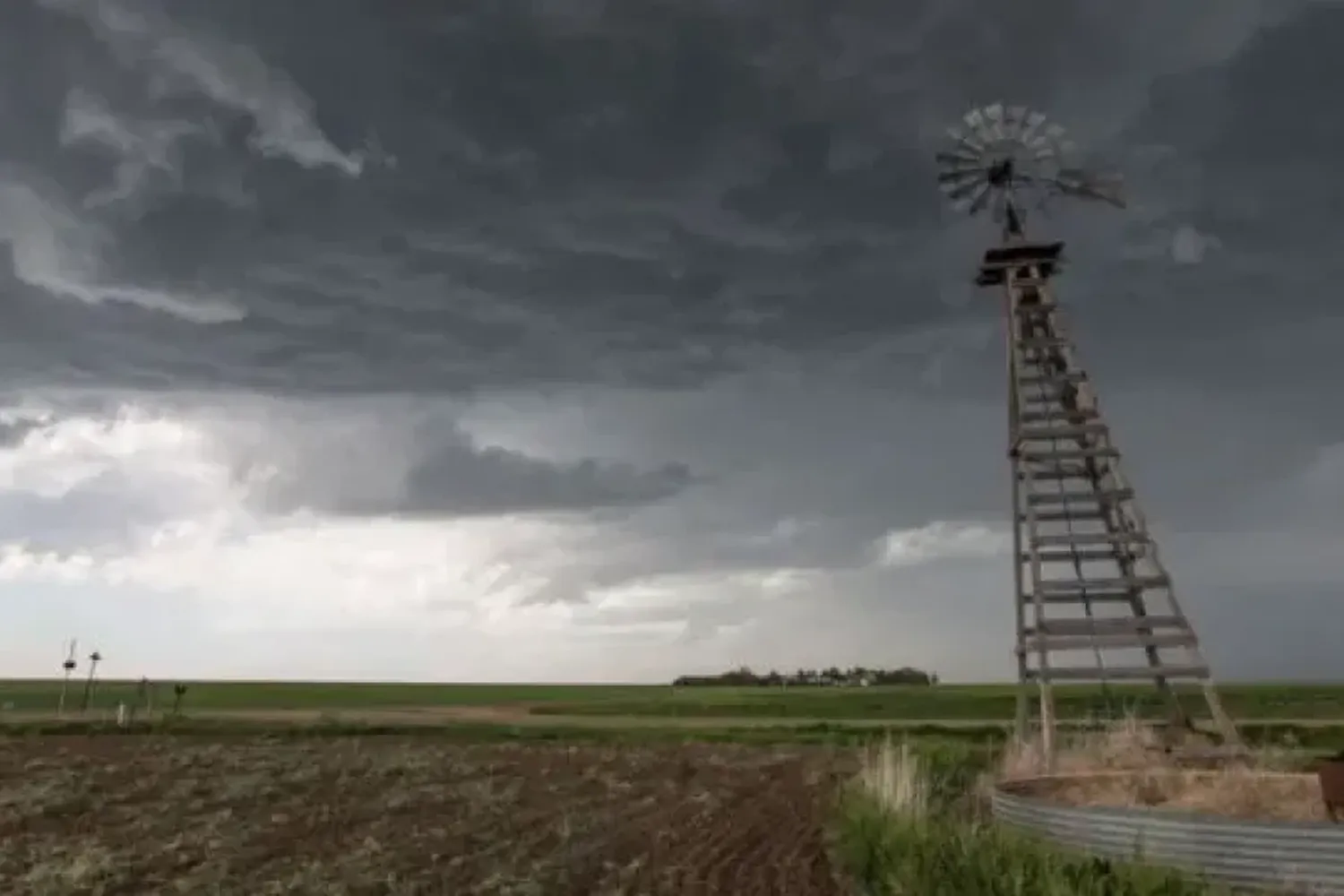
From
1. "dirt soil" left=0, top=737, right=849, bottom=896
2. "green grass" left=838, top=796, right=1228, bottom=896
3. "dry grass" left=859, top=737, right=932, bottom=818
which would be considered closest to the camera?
"green grass" left=838, top=796, right=1228, bottom=896

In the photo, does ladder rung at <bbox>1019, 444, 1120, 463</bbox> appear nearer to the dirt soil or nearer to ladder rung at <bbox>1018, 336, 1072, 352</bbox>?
ladder rung at <bbox>1018, 336, 1072, 352</bbox>

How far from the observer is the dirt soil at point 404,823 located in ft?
50.7

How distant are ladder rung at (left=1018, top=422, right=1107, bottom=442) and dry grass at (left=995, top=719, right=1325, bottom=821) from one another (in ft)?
17.9

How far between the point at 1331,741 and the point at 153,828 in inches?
1493

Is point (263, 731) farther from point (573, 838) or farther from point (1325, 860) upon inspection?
point (1325, 860)

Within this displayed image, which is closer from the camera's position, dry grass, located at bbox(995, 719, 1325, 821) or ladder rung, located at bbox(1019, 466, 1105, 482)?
dry grass, located at bbox(995, 719, 1325, 821)

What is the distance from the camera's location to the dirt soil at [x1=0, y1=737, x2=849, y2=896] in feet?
50.7

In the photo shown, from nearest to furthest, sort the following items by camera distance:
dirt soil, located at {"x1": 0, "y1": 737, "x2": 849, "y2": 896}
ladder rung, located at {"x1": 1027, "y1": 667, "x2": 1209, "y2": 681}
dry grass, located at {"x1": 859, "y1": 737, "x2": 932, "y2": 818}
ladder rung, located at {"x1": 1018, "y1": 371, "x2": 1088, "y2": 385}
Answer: dirt soil, located at {"x1": 0, "y1": 737, "x2": 849, "y2": 896} < dry grass, located at {"x1": 859, "y1": 737, "x2": 932, "y2": 818} < ladder rung, located at {"x1": 1027, "y1": 667, "x2": 1209, "y2": 681} < ladder rung, located at {"x1": 1018, "y1": 371, "x2": 1088, "y2": 385}

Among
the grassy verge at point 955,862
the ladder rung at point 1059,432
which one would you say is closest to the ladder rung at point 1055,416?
the ladder rung at point 1059,432

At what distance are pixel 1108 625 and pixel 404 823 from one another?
1314 cm

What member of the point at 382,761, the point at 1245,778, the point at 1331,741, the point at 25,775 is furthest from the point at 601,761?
the point at 1331,741

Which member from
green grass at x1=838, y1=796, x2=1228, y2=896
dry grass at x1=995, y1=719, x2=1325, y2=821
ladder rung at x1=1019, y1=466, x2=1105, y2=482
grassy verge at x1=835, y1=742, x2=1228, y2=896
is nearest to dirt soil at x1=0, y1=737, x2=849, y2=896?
grassy verge at x1=835, y1=742, x2=1228, y2=896

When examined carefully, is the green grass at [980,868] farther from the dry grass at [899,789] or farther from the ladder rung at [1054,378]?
the ladder rung at [1054,378]

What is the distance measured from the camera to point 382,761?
33344mm
